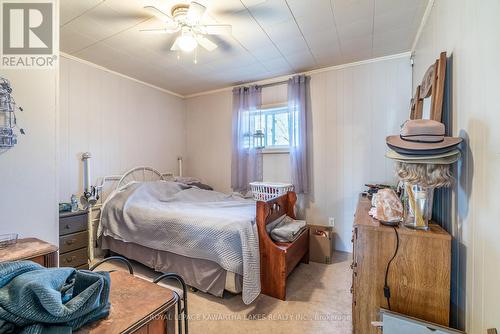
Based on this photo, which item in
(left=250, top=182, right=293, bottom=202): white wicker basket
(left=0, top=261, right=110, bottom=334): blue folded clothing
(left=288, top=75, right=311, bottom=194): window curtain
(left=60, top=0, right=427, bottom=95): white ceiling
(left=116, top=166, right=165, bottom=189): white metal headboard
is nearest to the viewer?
(left=0, top=261, right=110, bottom=334): blue folded clothing

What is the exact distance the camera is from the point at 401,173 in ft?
4.21

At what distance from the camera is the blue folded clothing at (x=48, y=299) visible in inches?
23.0

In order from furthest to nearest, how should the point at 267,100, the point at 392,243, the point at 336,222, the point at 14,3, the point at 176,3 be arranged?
the point at 267,100
the point at 336,222
the point at 176,3
the point at 14,3
the point at 392,243

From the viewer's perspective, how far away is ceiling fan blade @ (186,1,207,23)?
1.63m

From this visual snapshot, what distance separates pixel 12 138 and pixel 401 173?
238 cm

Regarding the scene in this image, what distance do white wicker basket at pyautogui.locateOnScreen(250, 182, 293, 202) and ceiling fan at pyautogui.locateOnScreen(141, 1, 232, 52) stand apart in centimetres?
179

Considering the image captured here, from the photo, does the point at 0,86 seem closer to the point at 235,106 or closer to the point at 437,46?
the point at 235,106

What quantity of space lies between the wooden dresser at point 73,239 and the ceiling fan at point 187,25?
2.05 m

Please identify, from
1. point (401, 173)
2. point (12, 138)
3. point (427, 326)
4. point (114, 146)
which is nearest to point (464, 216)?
point (401, 173)

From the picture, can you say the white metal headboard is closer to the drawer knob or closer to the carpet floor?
the drawer knob

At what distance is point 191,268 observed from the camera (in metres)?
2.19

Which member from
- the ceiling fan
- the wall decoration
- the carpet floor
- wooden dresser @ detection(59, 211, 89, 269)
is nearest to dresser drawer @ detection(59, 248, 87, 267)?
wooden dresser @ detection(59, 211, 89, 269)

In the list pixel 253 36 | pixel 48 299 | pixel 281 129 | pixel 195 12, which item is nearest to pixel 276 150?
pixel 281 129

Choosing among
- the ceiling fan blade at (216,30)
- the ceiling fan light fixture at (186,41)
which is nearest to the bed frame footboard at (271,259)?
the ceiling fan light fixture at (186,41)
